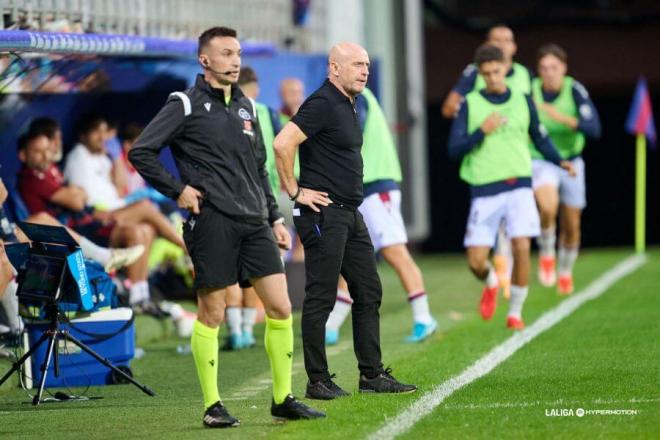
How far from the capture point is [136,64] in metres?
14.1

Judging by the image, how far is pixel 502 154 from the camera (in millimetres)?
12797

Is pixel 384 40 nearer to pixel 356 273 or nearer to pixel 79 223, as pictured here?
pixel 79 223

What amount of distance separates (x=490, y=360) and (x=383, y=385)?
60.7 inches

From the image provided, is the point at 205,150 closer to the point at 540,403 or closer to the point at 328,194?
the point at 328,194

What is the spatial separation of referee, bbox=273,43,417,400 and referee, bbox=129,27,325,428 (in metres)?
0.80

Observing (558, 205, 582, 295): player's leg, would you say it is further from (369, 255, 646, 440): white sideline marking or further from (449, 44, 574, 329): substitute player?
→ (449, 44, 574, 329): substitute player

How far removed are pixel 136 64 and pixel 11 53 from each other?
388cm

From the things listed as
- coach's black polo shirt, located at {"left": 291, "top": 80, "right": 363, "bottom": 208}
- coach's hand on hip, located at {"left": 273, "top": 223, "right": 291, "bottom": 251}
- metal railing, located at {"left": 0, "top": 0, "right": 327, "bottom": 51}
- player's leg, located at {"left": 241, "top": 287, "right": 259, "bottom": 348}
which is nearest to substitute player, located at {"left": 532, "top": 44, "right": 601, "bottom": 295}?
metal railing, located at {"left": 0, "top": 0, "right": 327, "bottom": 51}

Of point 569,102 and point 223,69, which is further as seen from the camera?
point 569,102

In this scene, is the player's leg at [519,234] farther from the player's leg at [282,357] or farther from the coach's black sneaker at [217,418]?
the coach's black sneaker at [217,418]

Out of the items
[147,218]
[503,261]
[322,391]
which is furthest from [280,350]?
[503,261]

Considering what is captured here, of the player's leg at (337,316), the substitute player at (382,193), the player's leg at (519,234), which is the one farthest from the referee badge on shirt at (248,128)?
the player's leg at (519,234)

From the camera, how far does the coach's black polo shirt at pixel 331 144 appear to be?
930 centimetres

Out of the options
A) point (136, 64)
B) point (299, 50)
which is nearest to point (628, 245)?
point (299, 50)
